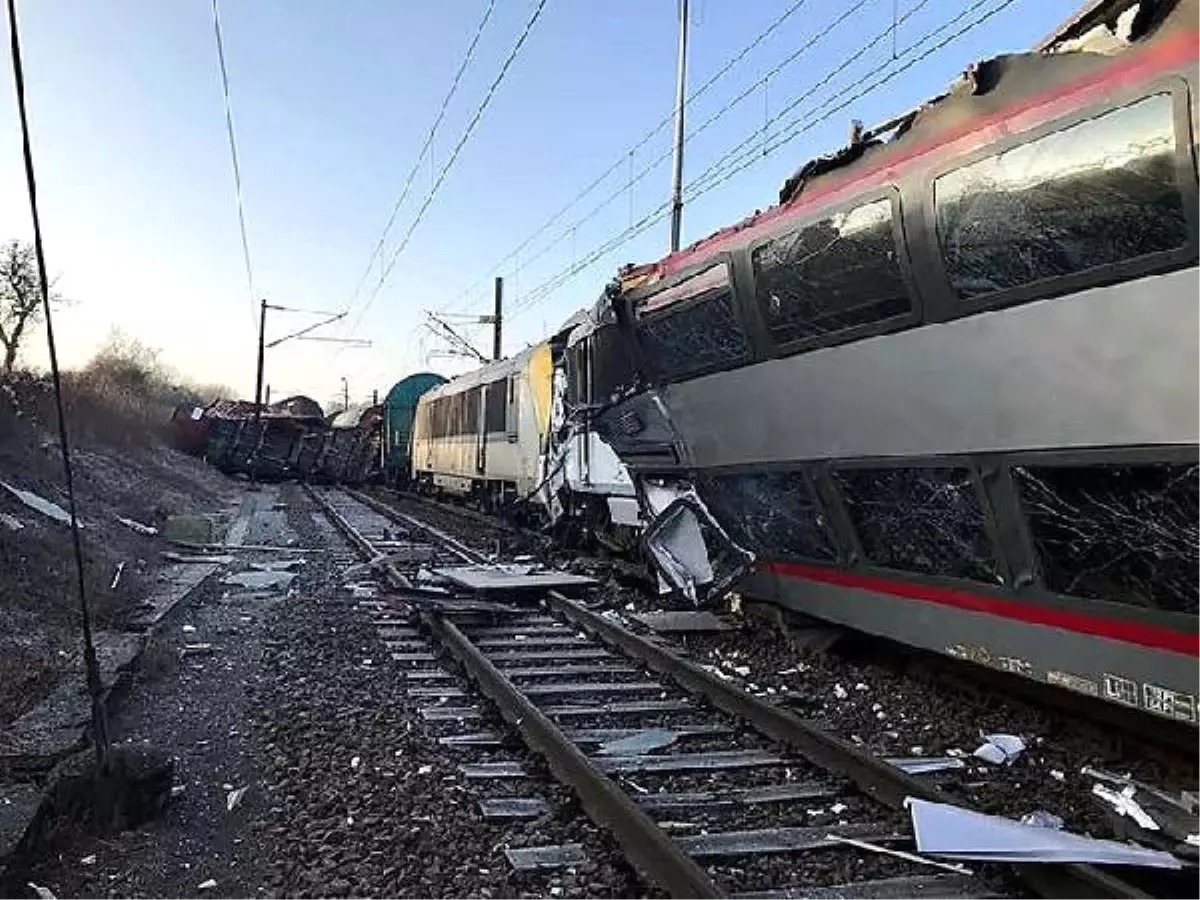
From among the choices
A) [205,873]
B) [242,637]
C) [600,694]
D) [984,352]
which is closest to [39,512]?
[242,637]

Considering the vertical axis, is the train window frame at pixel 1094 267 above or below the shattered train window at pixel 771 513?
above

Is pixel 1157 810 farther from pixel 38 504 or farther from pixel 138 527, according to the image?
pixel 138 527

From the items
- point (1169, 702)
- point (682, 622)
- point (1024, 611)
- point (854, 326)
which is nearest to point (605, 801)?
point (1024, 611)

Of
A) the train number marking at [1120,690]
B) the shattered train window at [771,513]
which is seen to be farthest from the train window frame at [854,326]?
the train number marking at [1120,690]

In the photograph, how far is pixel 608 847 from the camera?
430 cm

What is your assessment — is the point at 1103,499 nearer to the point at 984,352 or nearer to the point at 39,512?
the point at 984,352

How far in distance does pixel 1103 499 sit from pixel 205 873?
12.4ft

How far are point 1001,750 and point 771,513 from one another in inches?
89.7

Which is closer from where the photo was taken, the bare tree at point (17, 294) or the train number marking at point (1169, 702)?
the train number marking at point (1169, 702)

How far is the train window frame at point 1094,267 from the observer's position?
3.90 m

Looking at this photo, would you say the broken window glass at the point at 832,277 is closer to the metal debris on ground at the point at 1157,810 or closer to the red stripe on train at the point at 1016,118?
the red stripe on train at the point at 1016,118

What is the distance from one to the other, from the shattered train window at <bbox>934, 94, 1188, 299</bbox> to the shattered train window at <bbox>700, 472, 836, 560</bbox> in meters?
2.08

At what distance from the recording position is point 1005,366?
4820 millimetres

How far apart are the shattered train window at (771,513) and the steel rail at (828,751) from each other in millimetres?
973
